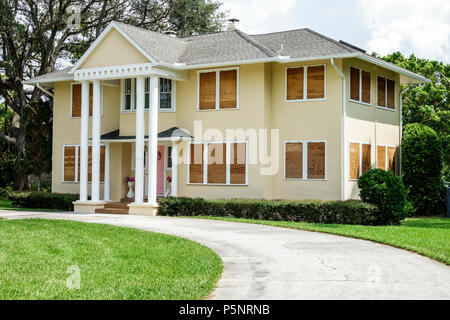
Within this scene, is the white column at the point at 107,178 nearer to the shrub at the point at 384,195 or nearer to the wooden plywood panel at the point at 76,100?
the wooden plywood panel at the point at 76,100

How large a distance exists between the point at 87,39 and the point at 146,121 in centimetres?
1484

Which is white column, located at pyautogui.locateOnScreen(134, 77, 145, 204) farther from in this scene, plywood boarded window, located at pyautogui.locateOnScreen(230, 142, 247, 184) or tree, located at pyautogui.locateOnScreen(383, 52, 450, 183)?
tree, located at pyautogui.locateOnScreen(383, 52, 450, 183)

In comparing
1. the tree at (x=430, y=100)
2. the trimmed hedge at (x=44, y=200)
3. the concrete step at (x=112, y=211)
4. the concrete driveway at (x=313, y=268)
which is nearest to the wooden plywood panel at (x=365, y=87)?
the tree at (x=430, y=100)

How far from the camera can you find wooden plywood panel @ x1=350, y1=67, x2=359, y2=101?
22.7 metres

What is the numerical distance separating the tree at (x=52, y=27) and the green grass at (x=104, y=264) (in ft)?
53.2

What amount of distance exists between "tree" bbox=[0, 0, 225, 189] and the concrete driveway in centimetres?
1771

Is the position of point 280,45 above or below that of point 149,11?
below

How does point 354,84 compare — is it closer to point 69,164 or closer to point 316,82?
point 316,82

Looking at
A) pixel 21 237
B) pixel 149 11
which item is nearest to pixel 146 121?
pixel 21 237

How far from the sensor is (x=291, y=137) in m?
22.7

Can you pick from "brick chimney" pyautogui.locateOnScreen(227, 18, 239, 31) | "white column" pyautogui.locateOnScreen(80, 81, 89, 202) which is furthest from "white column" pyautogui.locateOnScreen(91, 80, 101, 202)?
"brick chimney" pyautogui.locateOnScreen(227, 18, 239, 31)

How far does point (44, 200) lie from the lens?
85.6ft

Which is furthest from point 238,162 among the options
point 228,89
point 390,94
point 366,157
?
point 390,94
